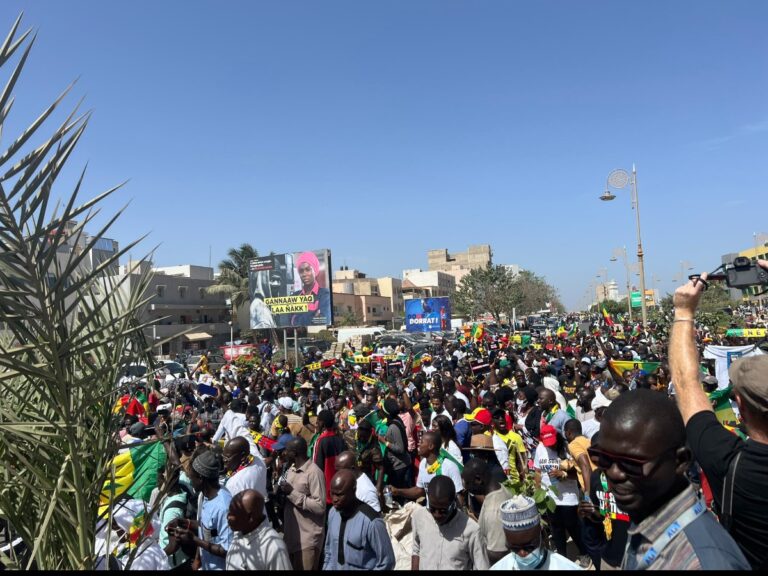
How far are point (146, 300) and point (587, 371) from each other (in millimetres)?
9901

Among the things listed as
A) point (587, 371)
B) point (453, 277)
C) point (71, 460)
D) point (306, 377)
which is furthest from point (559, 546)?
point (453, 277)

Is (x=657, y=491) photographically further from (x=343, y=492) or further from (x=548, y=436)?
(x=548, y=436)

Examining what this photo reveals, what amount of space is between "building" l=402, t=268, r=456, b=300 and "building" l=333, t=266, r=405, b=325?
5536 mm

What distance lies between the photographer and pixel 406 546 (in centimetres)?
590

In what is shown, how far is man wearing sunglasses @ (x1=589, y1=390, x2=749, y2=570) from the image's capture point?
1411 mm

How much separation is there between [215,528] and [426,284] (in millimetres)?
90026

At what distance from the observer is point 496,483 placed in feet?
13.8

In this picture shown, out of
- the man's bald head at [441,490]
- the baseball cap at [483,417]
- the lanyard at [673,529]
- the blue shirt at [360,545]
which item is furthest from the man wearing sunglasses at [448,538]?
the baseball cap at [483,417]

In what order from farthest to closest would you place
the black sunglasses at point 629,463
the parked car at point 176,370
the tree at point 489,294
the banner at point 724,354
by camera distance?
1. the tree at point 489,294
2. the banner at point 724,354
3. the parked car at point 176,370
4. the black sunglasses at point 629,463

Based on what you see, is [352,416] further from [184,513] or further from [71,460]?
[71,460]

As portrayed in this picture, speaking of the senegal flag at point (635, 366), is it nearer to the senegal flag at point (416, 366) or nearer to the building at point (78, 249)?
the senegal flag at point (416, 366)

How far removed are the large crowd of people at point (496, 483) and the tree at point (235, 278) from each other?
33740 mm

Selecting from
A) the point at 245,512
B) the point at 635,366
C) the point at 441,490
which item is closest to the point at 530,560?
the point at 441,490

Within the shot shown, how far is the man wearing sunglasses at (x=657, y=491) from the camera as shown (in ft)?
4.63
